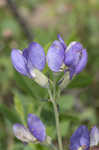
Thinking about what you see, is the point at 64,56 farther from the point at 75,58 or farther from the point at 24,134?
the point at 24,134

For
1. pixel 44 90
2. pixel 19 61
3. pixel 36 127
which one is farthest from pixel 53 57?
pixel 44 90

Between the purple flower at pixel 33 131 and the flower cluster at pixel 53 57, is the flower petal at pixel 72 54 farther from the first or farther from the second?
the purple flower at pixel 33 131

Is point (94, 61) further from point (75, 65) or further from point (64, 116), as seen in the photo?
→ point (75, 65)

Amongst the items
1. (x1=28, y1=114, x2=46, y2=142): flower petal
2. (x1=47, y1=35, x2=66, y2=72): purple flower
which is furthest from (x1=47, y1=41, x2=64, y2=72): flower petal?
(x1=28, y1=114, x2=46, y2=142): flower petal

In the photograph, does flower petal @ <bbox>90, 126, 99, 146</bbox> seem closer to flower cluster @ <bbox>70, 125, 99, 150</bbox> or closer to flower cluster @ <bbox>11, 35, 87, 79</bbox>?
flower cluster @ <bbox>70, 125, 99, 150</bbox>

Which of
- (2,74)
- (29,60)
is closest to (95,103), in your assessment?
(2,74)

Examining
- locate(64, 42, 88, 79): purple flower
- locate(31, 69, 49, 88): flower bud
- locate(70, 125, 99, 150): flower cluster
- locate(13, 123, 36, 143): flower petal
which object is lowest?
locate(70, 125, 99, 150): flower cluster
